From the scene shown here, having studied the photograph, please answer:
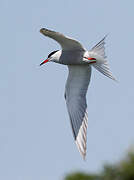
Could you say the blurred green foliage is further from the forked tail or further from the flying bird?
the forked tail

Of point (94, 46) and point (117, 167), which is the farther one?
point (94, 46)

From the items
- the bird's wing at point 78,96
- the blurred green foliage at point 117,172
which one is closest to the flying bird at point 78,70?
the bird's wing at point 78,96

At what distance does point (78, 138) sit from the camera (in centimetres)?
929

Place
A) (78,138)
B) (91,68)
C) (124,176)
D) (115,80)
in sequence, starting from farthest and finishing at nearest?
(91,68) < (78,138) < (115,80) < (124,176)

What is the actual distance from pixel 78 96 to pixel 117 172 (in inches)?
203

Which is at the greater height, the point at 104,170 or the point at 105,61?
the point at 105,61

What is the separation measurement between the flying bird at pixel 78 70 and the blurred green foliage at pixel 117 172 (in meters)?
3.43

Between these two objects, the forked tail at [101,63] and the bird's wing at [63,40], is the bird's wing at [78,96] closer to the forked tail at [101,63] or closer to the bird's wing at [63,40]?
the forked tail at [101,63]

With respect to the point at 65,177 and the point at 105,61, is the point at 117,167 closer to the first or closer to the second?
the point at 65,177

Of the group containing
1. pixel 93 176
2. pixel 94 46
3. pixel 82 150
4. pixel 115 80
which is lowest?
pixel 82 150

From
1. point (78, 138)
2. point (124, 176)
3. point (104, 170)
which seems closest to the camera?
point (124, 176)

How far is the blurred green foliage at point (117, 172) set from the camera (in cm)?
498

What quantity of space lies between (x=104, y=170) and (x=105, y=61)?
4.38 meters

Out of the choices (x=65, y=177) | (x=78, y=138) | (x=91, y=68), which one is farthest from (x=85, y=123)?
(x=65, y=177)
